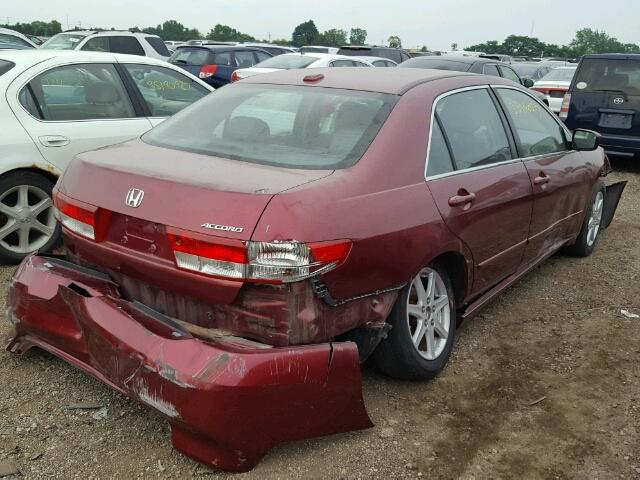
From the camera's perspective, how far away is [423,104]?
133 inches

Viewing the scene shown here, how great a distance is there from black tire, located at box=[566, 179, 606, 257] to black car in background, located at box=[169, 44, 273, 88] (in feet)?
32.9

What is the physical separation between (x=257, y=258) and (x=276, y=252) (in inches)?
2.9

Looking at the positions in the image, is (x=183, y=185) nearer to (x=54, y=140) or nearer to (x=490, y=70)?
(x=54, y=140)

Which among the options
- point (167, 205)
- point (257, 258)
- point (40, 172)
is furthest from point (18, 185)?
point (257, 258)

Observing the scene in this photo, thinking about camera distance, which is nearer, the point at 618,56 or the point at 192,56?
the point at 618,56

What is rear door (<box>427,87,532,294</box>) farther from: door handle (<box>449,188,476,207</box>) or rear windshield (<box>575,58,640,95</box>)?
rear windshield (<box>575,58,640,95</box>)

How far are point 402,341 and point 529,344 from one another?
1206 millimetres

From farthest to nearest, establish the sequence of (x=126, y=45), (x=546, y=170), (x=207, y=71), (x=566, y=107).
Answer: (x=126, y=45) < (x=207, y=71) < (x=566, y=107) < (x=546, y=170)

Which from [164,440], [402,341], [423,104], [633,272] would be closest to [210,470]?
[164,440]

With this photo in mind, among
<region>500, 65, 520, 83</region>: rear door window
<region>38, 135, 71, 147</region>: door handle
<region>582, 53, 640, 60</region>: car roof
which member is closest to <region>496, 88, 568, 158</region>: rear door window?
<region>38, 135, 71, 147</region>: door handle

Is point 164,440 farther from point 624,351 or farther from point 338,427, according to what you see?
point 624,351

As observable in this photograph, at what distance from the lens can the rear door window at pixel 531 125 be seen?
13.8 ft

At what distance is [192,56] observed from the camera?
15.0m

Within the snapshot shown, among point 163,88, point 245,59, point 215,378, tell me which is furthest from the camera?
point 245,59
